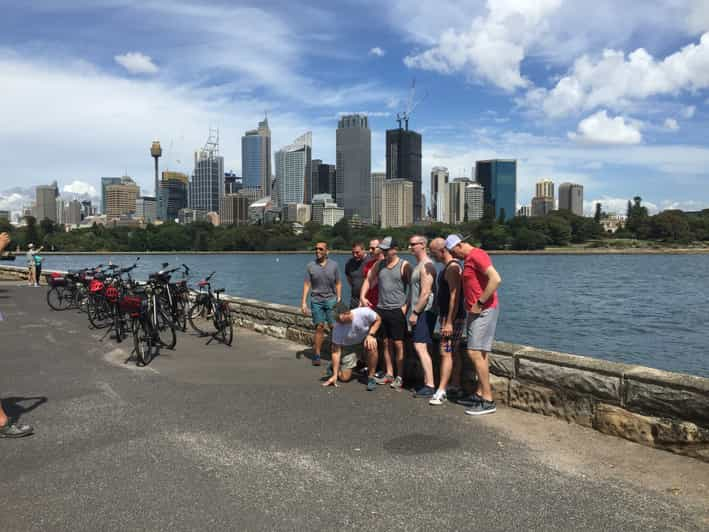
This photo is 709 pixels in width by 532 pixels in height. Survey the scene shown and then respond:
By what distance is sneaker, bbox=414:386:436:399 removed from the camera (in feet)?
21.2

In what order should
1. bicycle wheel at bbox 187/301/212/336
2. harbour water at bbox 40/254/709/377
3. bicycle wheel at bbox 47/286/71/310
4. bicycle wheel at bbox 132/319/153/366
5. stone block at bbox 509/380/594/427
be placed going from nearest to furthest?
stone block at bbox 509/380/594/427
bicycle wheel at bbox 132/319/153/366
bicycle wheel at bbox 187/301/212/336
bicycle wheel at bbox 47/286/71/310
harbour water at bbox 40/254/709/377

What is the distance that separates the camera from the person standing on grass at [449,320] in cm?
628

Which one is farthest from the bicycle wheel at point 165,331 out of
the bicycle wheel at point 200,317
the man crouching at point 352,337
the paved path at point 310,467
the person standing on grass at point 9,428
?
the person standing on grass at point 9,428

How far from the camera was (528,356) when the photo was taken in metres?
5.92

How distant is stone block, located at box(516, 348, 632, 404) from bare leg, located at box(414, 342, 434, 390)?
3.31 feet

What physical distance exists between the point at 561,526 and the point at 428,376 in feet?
9.82

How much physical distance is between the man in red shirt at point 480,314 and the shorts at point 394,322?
107 cm

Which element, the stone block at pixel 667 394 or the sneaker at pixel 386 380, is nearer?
the stone block at pixel 667 394

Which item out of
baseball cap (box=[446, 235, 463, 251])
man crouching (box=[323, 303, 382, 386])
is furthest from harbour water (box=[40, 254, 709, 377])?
baseball cap (box=[446, 235, 463, 251])

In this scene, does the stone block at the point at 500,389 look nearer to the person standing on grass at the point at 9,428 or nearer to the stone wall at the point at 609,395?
the stone wall at the point at 609,395

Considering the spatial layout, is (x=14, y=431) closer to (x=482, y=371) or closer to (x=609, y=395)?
(x=482, y=371)

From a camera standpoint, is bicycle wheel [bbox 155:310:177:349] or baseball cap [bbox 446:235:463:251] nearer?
baseball cap [bbox 446:235:463:251]

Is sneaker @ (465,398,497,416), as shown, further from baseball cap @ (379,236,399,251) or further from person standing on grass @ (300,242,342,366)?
person standing on grass @ (300,242,342,366)

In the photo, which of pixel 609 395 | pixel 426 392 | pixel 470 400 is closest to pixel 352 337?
pixel 426 392
